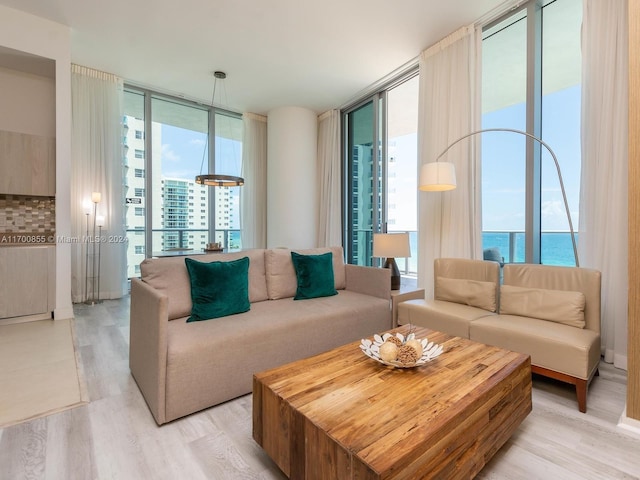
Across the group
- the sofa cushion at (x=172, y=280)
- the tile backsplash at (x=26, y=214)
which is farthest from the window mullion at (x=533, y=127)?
the tile backsplash at (x=26, y=214)

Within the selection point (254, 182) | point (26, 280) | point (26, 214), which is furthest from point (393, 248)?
point (26, 214)

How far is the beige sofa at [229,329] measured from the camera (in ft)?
5.43

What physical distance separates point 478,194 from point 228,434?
10.2 feet

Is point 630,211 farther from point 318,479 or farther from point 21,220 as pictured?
point 21,220

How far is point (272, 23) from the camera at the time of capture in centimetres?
338

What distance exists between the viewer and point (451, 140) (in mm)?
3512

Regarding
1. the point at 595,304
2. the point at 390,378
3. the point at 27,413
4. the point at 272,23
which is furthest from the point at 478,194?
the point at 27,413

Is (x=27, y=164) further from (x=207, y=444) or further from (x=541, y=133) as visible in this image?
(x=541, y=133)

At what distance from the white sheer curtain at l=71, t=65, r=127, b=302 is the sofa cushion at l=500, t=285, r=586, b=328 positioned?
497cm

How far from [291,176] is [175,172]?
2.01m

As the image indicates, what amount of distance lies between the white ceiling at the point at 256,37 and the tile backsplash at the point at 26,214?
6.57ft

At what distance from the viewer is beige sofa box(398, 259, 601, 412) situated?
6.02ft

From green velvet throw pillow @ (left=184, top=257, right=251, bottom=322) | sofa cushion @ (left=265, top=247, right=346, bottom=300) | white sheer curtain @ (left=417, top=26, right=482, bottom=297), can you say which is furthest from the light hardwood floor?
white sheer curtain @ (left=417, top=26, right=482, bottom=297)

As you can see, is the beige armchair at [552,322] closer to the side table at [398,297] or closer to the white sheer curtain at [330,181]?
the side table at [398,297]
